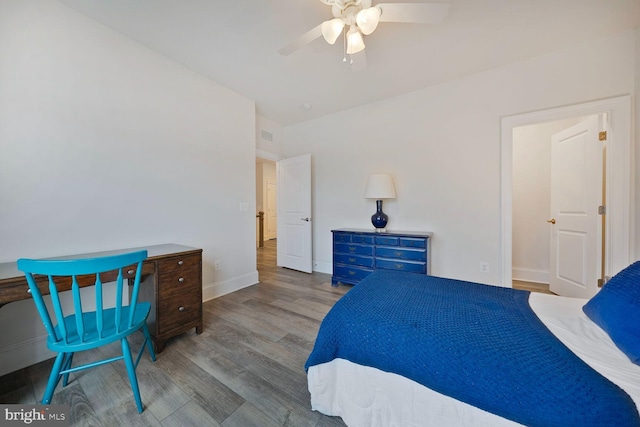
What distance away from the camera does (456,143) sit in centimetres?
276

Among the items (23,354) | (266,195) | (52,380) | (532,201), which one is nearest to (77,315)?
(52,380)

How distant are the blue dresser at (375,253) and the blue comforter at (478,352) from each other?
1.25m

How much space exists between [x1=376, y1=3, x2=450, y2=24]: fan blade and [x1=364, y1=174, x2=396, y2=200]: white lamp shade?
1720 millimetres

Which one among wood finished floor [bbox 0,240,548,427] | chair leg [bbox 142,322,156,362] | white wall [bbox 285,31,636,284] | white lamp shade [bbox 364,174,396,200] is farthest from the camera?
white lamp shade [bbox 364,174,396,200]

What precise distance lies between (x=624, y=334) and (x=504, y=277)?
6.33 ft

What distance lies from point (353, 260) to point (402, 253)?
2.18 ft

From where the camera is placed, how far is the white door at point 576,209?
225cm

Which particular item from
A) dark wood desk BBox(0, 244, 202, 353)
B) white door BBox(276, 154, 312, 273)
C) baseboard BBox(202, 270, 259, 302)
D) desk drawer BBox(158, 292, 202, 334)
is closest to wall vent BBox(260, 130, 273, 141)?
white door BBox(276, 154, 312, 273)

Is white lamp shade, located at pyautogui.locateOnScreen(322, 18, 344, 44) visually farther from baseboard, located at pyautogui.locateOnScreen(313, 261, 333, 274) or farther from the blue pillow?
baseboard, located at pyautogui.locateOnScreen(313, 261, 333, 274)

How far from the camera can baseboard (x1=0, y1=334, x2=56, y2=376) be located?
147 centimetres

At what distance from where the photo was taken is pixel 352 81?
272 centimetres

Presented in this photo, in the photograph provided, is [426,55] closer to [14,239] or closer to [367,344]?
[367,344]

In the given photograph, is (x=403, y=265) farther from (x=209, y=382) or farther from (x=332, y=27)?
(x=332, y=27)

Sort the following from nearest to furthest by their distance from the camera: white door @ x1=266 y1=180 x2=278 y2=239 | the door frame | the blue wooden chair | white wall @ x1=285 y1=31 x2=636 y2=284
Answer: the blue wooden chair
the door frame
white wall @ x1=285 y1=31 x2=636 y2=284
white door @ x1=266 y1=180 x2=278 y2=239
